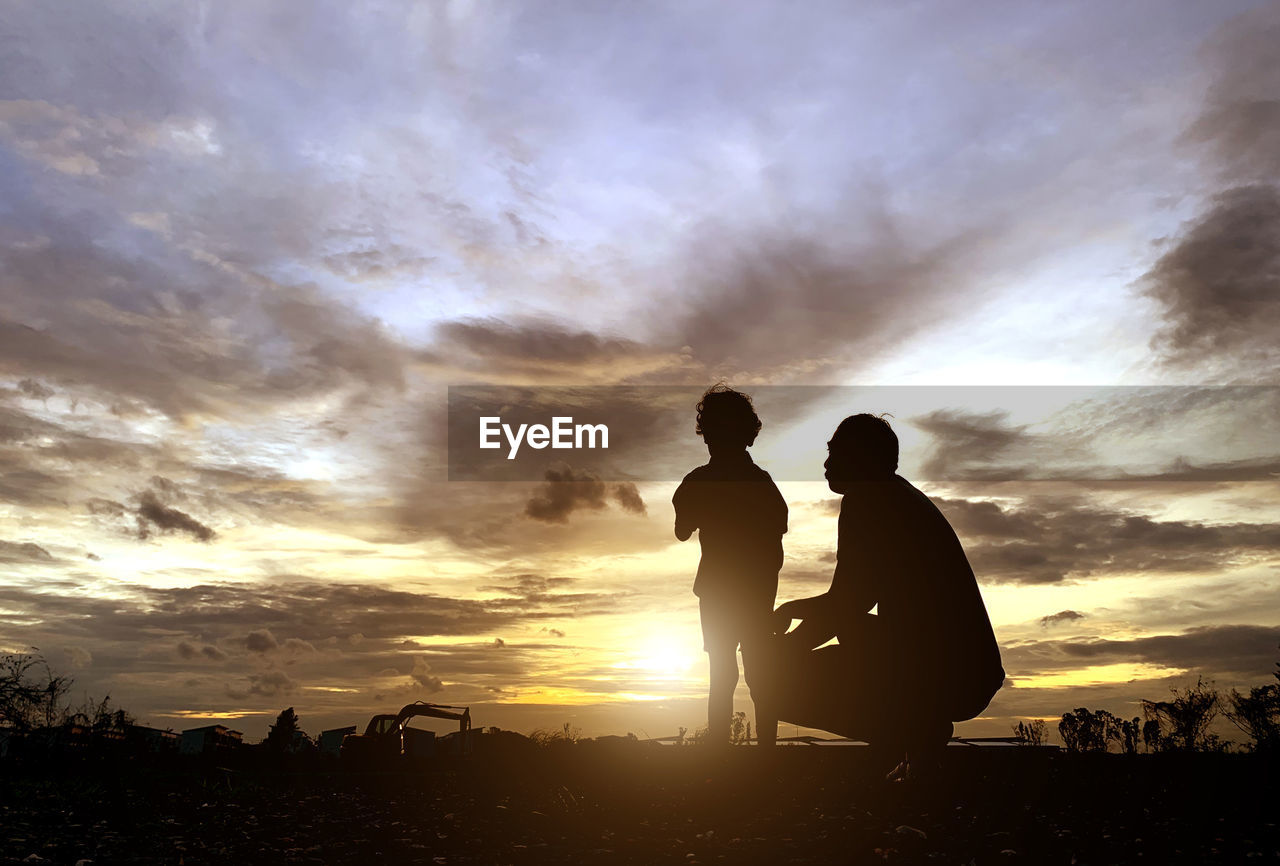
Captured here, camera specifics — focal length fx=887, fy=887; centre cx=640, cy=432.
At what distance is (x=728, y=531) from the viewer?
9758 millimetres

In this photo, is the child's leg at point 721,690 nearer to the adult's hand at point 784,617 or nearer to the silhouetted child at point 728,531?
the silhouetted child at point 728,531

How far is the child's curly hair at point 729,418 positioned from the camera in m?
9.98

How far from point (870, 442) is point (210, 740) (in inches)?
478

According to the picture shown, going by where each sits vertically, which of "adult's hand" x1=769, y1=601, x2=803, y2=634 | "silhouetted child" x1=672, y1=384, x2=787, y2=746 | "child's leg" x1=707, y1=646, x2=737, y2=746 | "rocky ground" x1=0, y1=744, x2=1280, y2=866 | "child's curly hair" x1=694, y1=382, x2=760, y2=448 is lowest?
"rocky ground" x1=0, y1=744, x2=1280, y2=866

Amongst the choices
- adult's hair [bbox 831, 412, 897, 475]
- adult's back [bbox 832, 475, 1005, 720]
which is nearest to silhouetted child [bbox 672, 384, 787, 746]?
adult's back [bbox 832, 475, 1005, 720]

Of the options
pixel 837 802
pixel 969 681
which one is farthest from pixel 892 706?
pixel 837 802

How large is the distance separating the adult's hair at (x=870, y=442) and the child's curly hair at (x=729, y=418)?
3989 millimetres

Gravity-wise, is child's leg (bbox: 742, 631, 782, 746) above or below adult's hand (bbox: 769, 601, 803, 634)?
below

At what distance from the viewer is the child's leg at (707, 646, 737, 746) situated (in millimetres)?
9492

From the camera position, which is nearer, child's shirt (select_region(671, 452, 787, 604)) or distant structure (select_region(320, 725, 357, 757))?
child's shirt (select_region(671, 452, 787, 604))

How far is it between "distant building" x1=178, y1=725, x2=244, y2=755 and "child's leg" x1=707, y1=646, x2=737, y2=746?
25.0ft

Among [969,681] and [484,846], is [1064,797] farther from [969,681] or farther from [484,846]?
[484,846]

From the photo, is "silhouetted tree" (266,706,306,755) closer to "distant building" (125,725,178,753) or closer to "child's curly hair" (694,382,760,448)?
"distant building" (125,725,178,753)

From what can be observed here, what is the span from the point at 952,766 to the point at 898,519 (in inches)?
180
